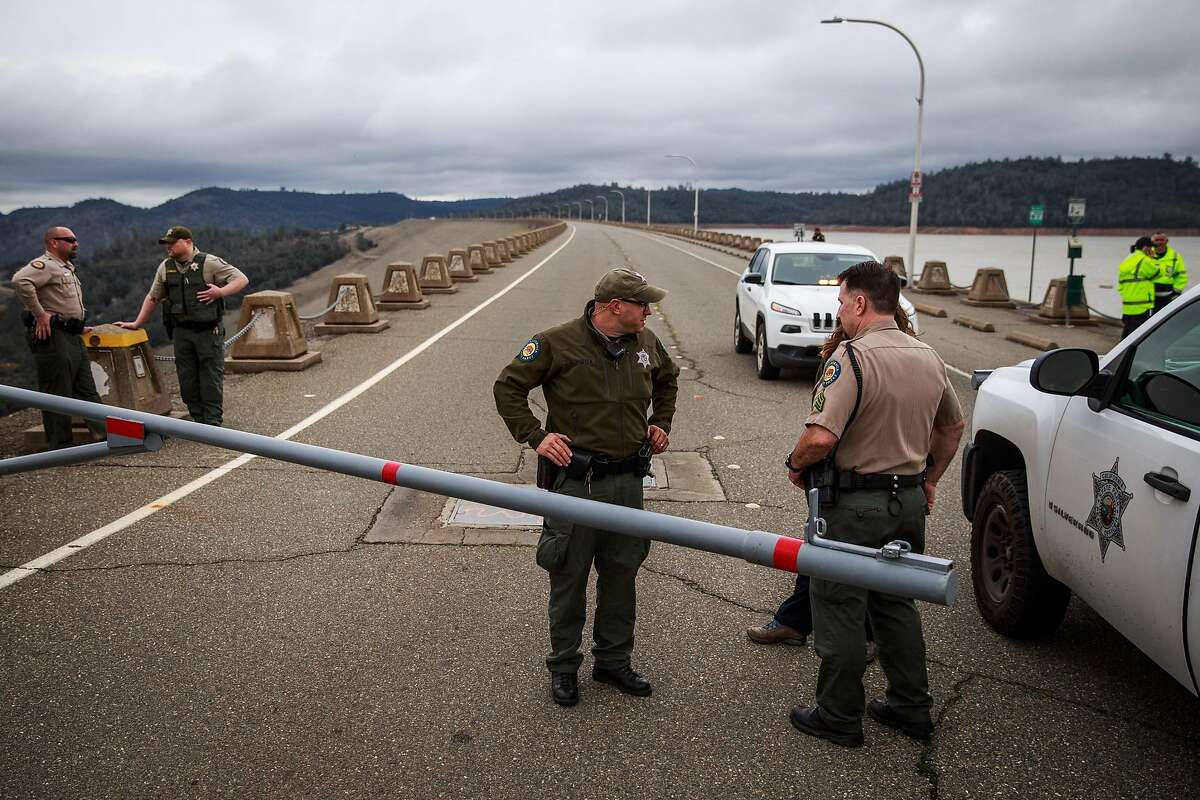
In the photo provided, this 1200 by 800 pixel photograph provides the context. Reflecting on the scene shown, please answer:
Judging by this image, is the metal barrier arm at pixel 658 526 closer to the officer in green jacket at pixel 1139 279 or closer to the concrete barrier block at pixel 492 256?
the officer in green jacket at pixel 1139 279

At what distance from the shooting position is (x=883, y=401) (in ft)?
10.9

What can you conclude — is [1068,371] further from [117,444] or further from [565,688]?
[117,444]

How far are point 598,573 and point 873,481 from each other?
4.06 feet

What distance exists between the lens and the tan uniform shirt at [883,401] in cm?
332

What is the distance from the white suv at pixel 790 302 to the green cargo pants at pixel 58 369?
748cm

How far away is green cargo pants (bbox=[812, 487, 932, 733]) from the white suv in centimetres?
705

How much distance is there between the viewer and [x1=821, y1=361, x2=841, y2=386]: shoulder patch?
11.0 feet

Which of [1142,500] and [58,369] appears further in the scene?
[58,369]

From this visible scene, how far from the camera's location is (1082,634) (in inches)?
174

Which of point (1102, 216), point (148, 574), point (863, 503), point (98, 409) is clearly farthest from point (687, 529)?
point (1102, 216)

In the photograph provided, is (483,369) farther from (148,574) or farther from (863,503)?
(863,503)

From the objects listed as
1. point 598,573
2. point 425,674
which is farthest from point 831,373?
point 425,674

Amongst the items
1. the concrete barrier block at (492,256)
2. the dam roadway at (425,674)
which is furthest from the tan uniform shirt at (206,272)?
the concrete barrier block at (492,256)

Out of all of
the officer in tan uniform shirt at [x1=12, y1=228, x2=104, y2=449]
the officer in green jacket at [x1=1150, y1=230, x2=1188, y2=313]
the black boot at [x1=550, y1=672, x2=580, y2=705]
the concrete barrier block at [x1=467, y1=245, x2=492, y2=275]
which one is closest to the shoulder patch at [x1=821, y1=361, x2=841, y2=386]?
the black boot at [x1=550, y1=672, x2=580, y2=705]
